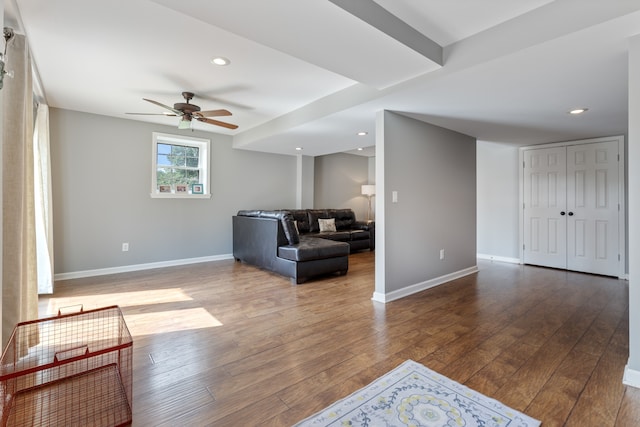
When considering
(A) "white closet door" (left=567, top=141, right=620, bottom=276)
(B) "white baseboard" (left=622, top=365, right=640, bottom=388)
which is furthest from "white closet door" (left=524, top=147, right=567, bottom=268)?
(B) "white baseboard" (left=622, top=365, right=640, bottom=388)

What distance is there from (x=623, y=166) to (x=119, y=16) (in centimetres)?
606

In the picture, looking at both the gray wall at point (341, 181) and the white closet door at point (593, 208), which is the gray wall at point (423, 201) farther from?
the gray wall at point (341, 181)

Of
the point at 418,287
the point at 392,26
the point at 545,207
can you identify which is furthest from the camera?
the point at 545,207

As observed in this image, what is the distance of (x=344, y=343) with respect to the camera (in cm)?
225

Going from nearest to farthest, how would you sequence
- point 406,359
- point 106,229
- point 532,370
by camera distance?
point 532,370 → point 406,359 → point 106,229

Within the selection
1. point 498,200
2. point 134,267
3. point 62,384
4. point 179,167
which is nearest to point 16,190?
point 62,384

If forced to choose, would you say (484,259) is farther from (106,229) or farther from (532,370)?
(106,229)

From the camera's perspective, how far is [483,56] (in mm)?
2150

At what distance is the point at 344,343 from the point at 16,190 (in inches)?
92.2

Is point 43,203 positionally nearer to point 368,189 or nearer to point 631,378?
point 631,378

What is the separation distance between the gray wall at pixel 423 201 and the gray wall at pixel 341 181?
3.53 meters

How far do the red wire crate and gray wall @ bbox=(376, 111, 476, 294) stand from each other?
2.38 m

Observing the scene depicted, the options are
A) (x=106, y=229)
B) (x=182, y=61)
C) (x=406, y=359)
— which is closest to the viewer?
(x=406, y=359)

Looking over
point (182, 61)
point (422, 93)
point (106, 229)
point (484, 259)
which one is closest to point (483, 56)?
point (422, 93)
